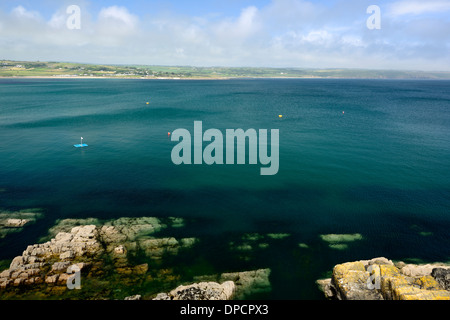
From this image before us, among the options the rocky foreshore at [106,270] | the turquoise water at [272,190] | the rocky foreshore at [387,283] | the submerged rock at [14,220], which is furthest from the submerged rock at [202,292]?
the submerged rock at [14,220]

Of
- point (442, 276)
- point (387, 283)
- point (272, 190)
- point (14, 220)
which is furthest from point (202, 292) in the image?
point (14, 220)

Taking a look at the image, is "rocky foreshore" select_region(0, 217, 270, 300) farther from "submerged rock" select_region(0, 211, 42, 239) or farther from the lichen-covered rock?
the lichen-covered rock

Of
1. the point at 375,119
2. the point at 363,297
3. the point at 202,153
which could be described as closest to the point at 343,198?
the point at 363,297

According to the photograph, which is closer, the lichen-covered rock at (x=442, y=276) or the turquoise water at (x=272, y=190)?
the lichen-covered rock at (x=442, y=276)

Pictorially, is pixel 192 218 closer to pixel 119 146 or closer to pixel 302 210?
pixel 302 210

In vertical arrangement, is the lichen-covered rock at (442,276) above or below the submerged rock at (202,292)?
above

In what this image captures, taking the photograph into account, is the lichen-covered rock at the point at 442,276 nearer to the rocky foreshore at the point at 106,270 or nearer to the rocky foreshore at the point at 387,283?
the rocky foreshore at the point at 387,283

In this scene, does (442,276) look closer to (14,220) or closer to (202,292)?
(202,292)
